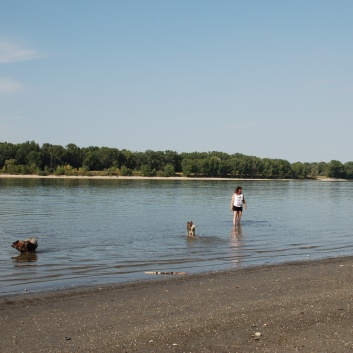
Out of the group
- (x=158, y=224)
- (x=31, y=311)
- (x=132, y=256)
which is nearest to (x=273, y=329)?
(x=31, y=311)

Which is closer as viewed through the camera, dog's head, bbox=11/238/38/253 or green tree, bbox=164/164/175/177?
dog's head, bbox=11/238/38/253

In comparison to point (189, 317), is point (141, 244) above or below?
below

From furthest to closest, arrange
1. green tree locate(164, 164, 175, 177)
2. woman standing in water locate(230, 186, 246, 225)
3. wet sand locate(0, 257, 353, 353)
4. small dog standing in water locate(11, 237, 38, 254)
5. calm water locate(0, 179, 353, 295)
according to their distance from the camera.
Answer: green tree locate(164, 164, 175, 177) → woman standing in water locate(230, 186, 246, 225) → small dog standing in water locate(11, 237, 38, 254) → calm water locate(0, 179, 353, 295) → wet sand locate(0, 257, 353, 353)

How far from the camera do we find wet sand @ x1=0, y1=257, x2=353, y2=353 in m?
7.35

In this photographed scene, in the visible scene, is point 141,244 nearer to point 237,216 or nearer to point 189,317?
point 237,216

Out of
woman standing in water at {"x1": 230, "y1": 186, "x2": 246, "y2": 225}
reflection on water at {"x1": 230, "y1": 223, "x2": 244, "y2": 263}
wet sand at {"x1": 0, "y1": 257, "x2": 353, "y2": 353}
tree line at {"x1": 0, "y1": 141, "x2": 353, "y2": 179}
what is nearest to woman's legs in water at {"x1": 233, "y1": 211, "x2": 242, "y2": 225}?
woman standing in water at {"x1": 230, "y1": 186, "x2": 246, "y2": 225}

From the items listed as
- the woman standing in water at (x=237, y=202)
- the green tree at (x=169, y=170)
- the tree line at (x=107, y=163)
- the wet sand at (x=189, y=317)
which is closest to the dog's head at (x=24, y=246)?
the wet sand at (x=189, y=317)

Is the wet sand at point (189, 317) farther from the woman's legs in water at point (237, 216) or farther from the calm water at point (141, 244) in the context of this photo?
the woman's legs in water at point (237, 216)

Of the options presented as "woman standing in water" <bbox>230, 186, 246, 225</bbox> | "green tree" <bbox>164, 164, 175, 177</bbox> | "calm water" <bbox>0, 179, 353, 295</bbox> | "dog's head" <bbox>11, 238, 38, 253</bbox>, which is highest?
"green tree" <bbox>164, 164, 175, 177</bbox>

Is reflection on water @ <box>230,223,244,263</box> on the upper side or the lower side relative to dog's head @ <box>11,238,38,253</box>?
lower

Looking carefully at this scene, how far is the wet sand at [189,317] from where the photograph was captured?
735 centimetres

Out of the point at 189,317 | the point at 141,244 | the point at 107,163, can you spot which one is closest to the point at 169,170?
the point at 107,163

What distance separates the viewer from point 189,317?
8703 mm

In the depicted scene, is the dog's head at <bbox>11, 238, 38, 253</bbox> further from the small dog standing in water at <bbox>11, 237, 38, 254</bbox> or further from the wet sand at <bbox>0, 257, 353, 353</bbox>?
the wet sand at <bbox>0, 257, 353, 353</bbox>
